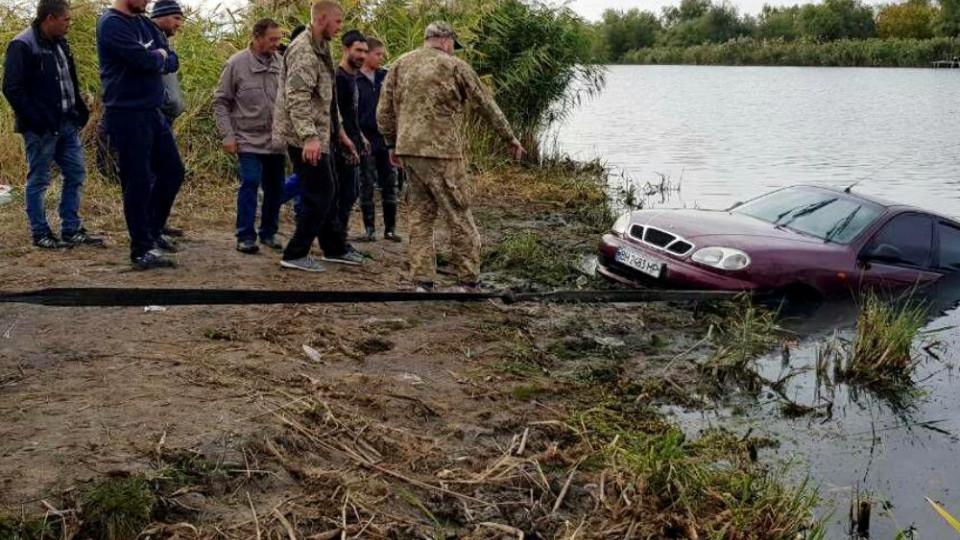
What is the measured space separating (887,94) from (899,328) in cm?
3867

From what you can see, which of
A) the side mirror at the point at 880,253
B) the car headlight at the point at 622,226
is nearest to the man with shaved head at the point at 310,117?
the car headlight at the point at 622,226

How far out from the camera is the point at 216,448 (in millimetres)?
4219

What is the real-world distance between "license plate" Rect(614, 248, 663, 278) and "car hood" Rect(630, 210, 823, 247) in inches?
13.1

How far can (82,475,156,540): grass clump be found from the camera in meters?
3.54

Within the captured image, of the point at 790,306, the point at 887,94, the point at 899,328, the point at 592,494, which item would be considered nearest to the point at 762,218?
the point at 790,306

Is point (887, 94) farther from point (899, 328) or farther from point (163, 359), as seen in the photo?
point (163, 359)

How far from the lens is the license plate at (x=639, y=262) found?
27.4 feet

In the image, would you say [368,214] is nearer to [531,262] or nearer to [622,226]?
[531,262]

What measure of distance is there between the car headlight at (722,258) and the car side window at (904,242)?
4.46 ft

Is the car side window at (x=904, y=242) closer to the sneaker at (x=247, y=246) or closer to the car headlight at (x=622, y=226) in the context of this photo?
the car headlight at (x=622, y=226)

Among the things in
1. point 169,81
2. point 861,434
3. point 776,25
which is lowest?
point 861,434

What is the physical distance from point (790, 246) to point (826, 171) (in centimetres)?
1469

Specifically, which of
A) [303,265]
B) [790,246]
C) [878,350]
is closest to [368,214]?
[303,265]

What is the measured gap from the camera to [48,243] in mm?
8000
